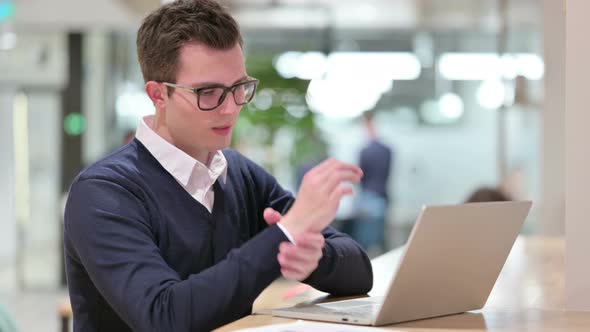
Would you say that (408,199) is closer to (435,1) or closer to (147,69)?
(435,1)

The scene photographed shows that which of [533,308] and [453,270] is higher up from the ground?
[453,270]

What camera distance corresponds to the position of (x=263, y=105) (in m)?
10.5

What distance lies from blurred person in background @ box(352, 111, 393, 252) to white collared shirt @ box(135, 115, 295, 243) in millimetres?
8727

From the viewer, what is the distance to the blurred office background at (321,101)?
10609 mm

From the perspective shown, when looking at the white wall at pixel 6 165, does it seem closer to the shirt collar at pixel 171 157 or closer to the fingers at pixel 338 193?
the shirt collar at pixel 171 157

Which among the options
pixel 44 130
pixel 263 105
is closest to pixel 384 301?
pixel 263 105

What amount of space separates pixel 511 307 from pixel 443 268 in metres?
0.41

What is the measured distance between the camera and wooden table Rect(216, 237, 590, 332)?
1.79 metres

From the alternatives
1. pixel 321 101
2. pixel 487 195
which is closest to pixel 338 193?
pixel 487 195

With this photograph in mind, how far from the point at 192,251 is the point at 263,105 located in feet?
28.2

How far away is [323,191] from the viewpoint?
5.40ft

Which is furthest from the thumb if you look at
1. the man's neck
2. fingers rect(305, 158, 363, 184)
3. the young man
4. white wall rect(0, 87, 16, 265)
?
white wall rect(0, 87, 16, 265)

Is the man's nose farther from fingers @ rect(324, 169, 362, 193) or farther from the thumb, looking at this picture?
fingers @ rect(324, 169, 362, 193)

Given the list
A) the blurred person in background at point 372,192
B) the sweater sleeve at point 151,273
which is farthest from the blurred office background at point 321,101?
the sweater sleeve at point 151,273
